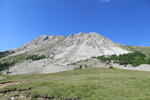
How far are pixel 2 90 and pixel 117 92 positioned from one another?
65.6ft

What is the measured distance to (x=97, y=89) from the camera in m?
23.6

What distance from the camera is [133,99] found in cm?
1842

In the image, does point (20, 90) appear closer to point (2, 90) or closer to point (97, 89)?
point (2, 90)

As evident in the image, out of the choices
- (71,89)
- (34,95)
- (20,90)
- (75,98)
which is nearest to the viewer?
(75,98)

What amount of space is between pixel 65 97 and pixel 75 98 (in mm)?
1469

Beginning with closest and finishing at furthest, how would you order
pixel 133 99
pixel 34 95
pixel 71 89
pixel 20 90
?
1. pixel 133 99
2. pixel 34 95
3. pixel 71 89
4. pixel 20 90

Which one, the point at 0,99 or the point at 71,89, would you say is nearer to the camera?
the point at 0,99

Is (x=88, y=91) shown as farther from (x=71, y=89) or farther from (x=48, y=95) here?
(x=48, y=95)

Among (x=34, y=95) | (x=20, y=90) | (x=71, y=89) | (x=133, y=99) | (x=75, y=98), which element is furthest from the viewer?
(x=20, y=90)

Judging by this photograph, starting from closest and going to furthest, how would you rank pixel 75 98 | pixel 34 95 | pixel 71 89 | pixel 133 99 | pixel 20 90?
pixel 133 99 < pixel 75 98 < pixel 34 95 < pixel 71 89 < pixel 20 90

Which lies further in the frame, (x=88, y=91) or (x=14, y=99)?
(x=88, y=91)

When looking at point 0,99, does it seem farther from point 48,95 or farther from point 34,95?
point 48,95

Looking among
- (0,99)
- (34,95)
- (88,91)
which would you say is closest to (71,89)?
(88,91)

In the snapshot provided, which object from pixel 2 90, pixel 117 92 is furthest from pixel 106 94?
pixel 2 90
